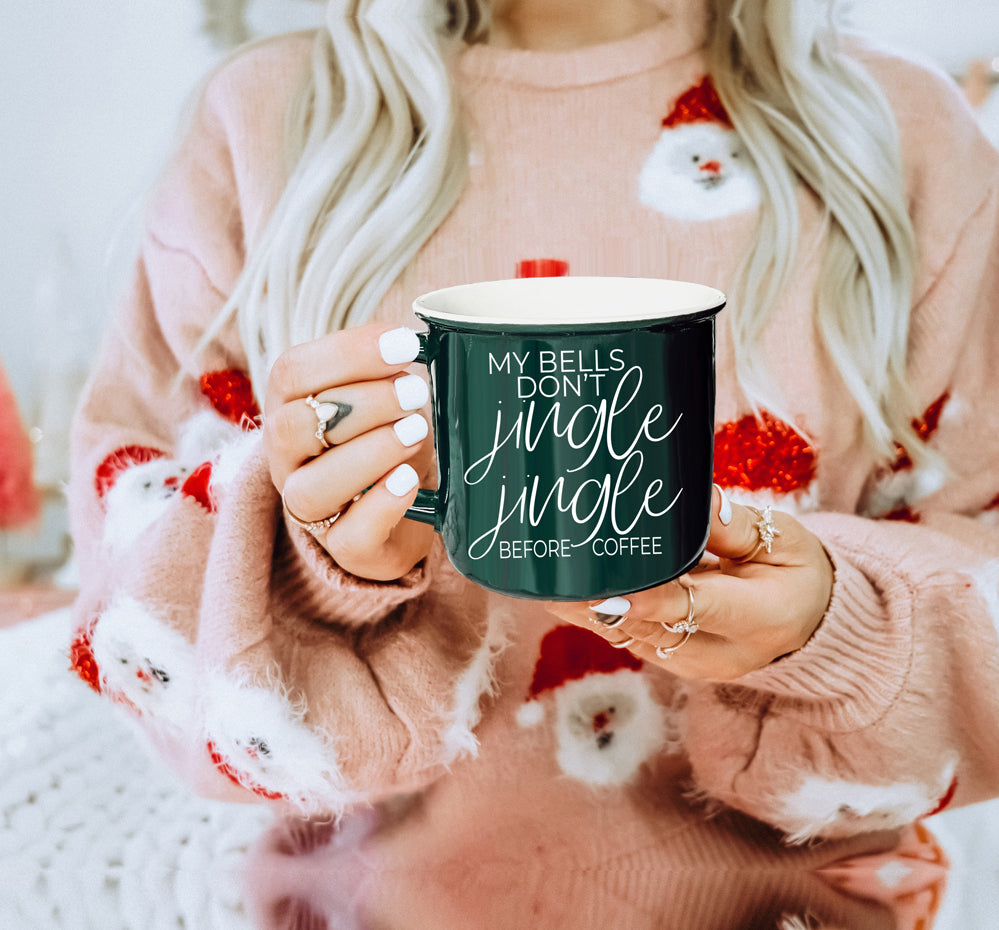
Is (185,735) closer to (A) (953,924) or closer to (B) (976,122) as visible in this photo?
(A) (953,924)

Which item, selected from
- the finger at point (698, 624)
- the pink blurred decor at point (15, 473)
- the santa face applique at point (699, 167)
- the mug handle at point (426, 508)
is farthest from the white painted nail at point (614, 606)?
the pink blurred decor at point (15, 473)

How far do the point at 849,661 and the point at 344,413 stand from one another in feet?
1.35

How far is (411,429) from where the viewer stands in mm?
438

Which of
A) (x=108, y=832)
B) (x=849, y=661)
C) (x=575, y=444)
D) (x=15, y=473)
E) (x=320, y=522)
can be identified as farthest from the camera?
(x=15, y=473)

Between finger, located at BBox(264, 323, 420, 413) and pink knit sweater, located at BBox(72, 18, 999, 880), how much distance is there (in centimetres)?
20

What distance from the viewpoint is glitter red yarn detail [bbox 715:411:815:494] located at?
73 cm

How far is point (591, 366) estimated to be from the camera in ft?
1.21

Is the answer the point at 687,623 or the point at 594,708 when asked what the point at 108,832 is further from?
the point at 687,623

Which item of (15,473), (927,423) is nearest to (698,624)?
(927,423)

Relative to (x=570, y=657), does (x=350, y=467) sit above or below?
above

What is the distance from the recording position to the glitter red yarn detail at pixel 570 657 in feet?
2.49

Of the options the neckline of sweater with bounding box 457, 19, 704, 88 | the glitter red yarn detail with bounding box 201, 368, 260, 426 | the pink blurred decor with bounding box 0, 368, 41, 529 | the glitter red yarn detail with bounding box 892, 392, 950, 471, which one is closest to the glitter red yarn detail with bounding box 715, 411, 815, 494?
the glitter red yarn detail with bounding box 892, 392, 950, 471

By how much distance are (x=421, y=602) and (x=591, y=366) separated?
1.27 ft

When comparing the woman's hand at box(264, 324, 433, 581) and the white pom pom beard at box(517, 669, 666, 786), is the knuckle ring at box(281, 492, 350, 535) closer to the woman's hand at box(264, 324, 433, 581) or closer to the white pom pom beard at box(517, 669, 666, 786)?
the woman's hand at box(264, 324, 433, 581)
